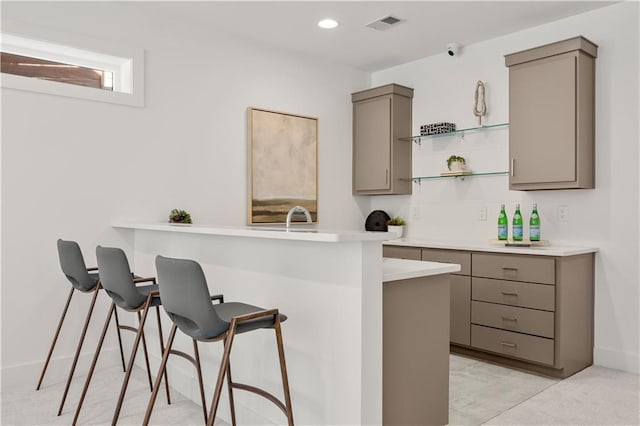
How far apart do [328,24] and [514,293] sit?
8.09 ft

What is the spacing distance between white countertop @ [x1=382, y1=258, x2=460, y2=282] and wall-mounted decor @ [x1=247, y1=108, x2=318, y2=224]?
200 centimetres

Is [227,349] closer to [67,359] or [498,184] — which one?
[67,359]

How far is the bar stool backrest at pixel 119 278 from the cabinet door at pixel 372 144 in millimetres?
2878

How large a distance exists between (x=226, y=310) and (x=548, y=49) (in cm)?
294

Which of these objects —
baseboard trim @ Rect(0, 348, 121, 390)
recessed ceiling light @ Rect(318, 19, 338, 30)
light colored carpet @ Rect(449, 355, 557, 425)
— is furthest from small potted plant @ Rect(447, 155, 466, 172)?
baseboard trim @ Rect(0, 348, 121, 390)

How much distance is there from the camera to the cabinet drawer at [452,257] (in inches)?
145

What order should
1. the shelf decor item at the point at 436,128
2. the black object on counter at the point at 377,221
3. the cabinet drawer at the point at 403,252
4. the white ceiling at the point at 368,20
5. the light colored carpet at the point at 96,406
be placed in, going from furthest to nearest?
the black object on counter at the point at 377,221 < the shelf decor item at the point at 436,128 < the cabinet drawer at the point at 403,252 < the white ceiling at the point at 368,20 < the light colored carpet at the point at 96,406

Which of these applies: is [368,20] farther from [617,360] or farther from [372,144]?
[617,360]

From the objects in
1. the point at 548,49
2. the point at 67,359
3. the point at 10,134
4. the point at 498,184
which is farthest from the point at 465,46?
the point at 67,359

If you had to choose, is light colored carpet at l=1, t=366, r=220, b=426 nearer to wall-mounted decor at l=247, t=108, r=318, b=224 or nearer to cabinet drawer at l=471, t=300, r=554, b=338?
wall-mounted decor at l=247, t=108, r=318, b=224

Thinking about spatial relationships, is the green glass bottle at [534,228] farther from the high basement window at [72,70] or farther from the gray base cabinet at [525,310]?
the high basement window at [72,70]

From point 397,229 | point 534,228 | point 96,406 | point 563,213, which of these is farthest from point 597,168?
point 96,406

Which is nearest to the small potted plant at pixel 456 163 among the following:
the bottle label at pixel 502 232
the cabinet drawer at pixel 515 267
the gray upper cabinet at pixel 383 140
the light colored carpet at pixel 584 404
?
the gray upper cabinet at pixel 383 140

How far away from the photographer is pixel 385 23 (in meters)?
3.82
